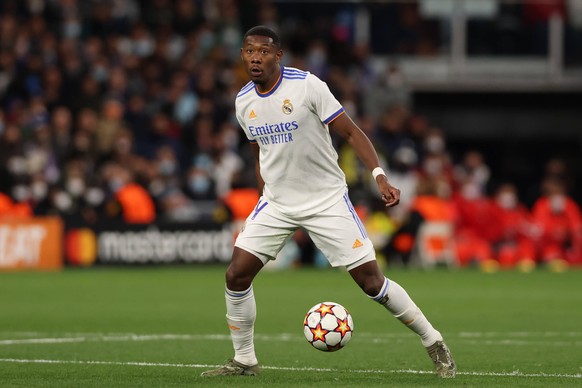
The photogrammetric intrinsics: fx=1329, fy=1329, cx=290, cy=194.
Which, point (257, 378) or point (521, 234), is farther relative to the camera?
point (521, 234)

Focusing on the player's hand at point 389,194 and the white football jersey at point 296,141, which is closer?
the player's hand at point 389,194

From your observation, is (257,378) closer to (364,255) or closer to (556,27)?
(364,255)

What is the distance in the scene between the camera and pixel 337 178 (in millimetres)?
9180

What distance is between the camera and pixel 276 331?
13062 mm

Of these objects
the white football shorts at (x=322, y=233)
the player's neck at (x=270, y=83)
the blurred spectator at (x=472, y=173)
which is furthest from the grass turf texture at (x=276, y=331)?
the blurred spectator at (x=472, y=173)

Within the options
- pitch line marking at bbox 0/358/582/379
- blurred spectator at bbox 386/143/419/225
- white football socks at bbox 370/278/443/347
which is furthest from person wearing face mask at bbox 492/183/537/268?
white football socks at bbox 370/278/443/347

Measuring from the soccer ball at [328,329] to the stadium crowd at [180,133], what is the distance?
566 inches

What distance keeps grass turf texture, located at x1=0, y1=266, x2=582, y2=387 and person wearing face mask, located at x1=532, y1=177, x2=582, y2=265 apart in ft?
13.3

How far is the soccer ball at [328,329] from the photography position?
902 cm

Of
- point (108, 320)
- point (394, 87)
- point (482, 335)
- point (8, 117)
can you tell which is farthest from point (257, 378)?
point (394, 87)

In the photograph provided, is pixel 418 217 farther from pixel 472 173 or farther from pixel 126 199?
pixel 126 199

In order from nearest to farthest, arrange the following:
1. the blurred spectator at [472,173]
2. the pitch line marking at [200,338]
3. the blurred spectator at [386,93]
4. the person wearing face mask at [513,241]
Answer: the pitch line marking at [200,338] < the person wearing face mask at [513,241] < the blurred spectator at [472,173] < the blurred spectator at [386,93]

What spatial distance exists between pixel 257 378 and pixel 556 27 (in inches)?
976

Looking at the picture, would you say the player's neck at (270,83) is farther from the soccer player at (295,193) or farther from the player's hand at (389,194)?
the player's hand at (389,194)
